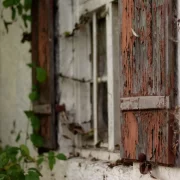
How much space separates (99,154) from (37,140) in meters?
0.52

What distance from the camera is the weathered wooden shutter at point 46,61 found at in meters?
3.14

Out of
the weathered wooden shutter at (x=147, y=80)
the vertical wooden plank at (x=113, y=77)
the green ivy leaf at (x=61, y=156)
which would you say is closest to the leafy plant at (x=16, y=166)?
the green ivy leaf at (x=61, y=156)

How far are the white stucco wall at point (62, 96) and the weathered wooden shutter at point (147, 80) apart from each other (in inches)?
4.4

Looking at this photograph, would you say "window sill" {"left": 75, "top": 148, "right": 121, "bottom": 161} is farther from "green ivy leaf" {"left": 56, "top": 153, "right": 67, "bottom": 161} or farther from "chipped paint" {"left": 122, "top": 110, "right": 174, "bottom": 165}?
"chipped paint" {"left": 122, "top": 110, "right": 174, "bottom": 165}

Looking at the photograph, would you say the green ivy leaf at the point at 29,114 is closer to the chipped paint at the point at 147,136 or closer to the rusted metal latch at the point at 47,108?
the rusted metal latch at the point at 47,108

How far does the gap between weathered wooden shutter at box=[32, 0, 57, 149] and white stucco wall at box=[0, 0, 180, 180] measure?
0.18 feet

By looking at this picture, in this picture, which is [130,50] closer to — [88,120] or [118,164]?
[118,164]

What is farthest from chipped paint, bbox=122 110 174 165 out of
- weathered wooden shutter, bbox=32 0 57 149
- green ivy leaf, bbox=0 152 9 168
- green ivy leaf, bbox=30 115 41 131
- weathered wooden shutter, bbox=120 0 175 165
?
green ivy leaf, bbox=30 115 41 131

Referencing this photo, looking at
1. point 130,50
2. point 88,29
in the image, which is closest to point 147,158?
point 130,50

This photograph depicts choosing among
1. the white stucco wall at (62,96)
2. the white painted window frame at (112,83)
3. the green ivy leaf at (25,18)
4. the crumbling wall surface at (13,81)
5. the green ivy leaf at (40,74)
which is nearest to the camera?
the white stucco wall at (62,96)

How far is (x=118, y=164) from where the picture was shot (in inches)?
102

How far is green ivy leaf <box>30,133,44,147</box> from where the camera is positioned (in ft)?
10.5

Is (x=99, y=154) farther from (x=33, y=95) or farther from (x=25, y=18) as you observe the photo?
(x=25, y=18)

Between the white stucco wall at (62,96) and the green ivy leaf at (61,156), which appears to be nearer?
the white stucco wall at (62,96)
